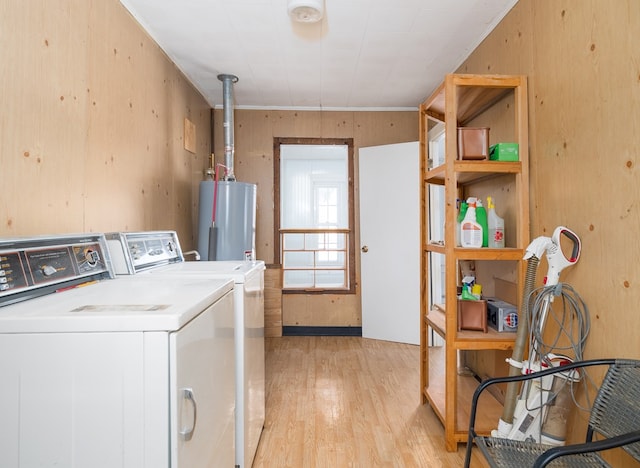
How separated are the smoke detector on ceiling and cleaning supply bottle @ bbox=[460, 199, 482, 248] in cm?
125

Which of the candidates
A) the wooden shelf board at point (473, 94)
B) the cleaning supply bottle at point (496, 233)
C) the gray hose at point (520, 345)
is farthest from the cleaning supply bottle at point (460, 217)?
the wooden shelf board at point (473, 94)

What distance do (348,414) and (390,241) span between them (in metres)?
1.84

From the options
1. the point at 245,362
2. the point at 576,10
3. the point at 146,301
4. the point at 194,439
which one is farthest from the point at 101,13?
the point at 576,10

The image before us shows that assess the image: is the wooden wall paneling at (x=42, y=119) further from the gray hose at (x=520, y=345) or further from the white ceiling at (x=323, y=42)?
the gray hose at (x=520, y=345)

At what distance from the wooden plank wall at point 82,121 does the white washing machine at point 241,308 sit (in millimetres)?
214

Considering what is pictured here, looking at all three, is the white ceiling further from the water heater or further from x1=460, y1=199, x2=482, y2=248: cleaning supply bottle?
x1=460, y1=199, x2=482, y2=248: cleaning supply bottle

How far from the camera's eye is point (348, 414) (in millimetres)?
2188

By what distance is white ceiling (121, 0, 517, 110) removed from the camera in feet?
6.88

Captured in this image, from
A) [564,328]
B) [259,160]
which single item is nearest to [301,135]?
[259,160]

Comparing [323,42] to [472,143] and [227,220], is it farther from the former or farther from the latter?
[227,220]

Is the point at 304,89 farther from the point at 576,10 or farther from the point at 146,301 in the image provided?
the point at 146,301

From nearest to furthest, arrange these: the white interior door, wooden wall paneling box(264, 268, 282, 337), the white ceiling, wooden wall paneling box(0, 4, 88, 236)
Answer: wooden wall paneling box(0, 4, 88, 236), the white ceiling, the white interior door, wooden wall paneling box(264, 268, 282, 337)

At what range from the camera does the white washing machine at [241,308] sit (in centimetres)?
144

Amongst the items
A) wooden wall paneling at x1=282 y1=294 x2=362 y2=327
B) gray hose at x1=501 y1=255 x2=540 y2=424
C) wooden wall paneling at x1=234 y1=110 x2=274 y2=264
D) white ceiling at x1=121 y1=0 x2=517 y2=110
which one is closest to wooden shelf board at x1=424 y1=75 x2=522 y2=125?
white ceiling at x1=121 y1=0 x2=517 y2=110
